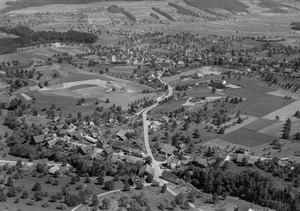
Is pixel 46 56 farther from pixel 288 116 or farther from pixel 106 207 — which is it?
pixel 106 207

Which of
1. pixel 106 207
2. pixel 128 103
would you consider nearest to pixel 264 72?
pixel 128 103

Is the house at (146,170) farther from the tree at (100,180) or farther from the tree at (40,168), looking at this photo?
the tree at (40,168)

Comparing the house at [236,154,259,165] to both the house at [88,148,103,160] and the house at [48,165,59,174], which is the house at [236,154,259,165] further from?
the house at [48,165,59,174]

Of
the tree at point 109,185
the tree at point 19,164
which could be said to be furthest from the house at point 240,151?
the tree at point 19,164

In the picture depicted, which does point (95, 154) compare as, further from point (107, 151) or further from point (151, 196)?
point (151, 196)

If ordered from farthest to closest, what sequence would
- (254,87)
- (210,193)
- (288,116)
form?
(254,87), (288,116), (210,193)

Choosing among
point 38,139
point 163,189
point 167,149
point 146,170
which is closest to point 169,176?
point 146,170
